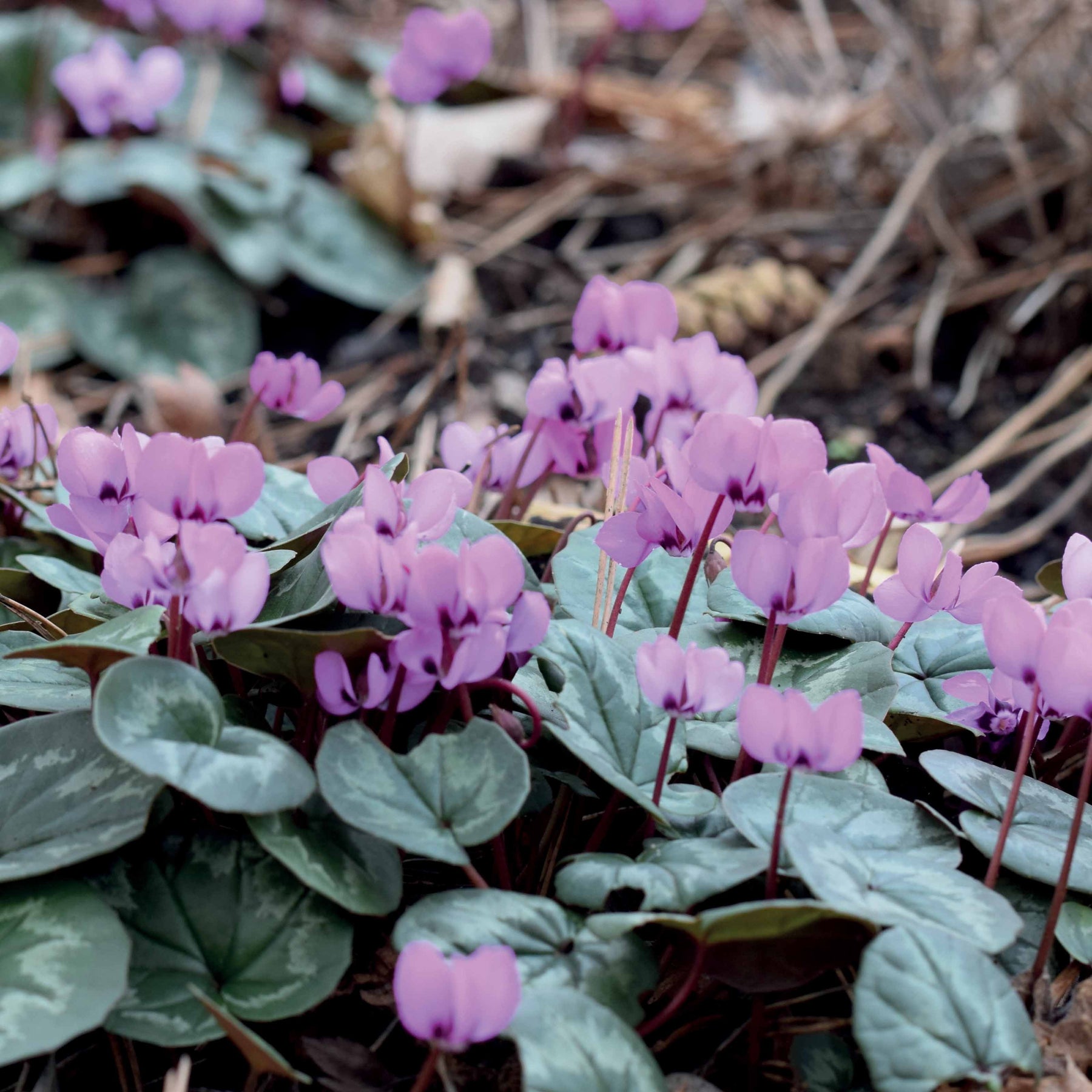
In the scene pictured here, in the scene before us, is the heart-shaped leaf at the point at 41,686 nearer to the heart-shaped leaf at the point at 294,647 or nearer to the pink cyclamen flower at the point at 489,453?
the heart-shaped leaf at the point at 294,647

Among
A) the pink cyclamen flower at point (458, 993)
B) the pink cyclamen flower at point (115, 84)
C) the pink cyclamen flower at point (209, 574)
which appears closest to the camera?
the pink cyclamen flower at point (458, 993)

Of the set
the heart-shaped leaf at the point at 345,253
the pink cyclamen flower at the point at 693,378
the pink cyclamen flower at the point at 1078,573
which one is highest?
the pink cyclamen flower at the point at 693,378

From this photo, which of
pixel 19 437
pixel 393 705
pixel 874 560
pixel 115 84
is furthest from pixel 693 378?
pixel 115 84

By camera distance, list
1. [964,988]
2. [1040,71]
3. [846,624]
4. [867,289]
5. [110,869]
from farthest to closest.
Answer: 1. [867,289]
2. [1040,71]
3. [846,624]
4. [110,869]
5. [964,988]

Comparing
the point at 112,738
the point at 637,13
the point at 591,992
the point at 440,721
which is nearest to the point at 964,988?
the point at 591,992

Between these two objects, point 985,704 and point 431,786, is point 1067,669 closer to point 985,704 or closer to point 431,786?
point 985,704

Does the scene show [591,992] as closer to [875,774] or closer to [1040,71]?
[875,774]

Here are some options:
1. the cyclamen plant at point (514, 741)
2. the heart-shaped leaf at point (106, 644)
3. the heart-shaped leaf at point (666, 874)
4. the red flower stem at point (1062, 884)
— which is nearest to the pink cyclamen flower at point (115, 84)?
the cyclamen plant at point (514, 741)

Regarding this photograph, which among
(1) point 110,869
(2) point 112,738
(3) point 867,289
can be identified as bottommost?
(3) point 867,289
